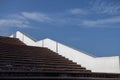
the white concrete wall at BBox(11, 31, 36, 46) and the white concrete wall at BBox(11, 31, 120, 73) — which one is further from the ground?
the white concrete wall at BBox(11, 31, 36, 46)

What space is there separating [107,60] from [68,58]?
401 centimetres

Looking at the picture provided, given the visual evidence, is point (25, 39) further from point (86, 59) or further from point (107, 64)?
point (107, 64)

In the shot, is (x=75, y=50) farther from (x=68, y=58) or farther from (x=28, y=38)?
(x=28, y=38)

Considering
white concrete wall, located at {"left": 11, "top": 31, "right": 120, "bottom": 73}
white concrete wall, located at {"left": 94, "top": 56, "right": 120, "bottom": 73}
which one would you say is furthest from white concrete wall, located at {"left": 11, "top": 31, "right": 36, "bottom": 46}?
white concrete wall, located at {"left": 94, "top": 56, "right": 120, "bottom": 73}

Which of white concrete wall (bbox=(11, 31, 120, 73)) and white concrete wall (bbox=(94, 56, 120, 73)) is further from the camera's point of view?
white concrete wall (bbox=(11, 31, 120, 73))

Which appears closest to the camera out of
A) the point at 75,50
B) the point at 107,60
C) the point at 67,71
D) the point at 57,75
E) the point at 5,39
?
the point at 57,75

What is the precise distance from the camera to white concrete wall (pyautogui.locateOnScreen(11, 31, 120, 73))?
21234 mm

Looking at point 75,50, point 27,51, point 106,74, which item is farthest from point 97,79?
point 27,51

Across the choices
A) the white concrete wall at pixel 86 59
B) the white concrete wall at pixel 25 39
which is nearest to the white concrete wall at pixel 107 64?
the white concrete wall at pixel 86 59

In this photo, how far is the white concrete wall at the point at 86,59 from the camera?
21.2 metres

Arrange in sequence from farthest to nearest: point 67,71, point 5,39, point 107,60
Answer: point 5,39 < point 107,60 < point 67,71

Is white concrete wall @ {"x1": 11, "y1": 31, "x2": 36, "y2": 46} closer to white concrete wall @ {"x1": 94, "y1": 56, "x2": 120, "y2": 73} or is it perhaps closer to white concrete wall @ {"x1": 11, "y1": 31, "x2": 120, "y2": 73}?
white concrete wall @ {"x1": 11, "y1": 31, "x2": 120, "y2": 73}

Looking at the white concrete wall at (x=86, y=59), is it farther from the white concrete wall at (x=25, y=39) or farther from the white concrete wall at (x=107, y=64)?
the white concrete wall at (x=25, y=39)

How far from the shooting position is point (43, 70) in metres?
19.3
